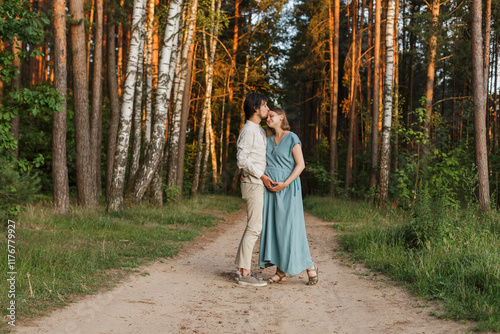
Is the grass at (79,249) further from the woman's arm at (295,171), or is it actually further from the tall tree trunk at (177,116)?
the tall tree trunk at (177,116)

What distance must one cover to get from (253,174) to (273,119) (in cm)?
79

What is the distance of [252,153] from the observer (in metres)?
5.85

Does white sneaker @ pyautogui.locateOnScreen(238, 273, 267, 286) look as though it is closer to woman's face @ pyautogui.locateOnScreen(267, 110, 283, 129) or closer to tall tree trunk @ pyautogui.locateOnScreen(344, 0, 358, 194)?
woman's face @ pyautogui.locateOnScreen(267, 110, 283, 129)

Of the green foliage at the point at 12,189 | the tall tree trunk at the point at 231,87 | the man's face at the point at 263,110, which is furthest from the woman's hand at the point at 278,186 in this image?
the tall tree trunk at the point at 231,87

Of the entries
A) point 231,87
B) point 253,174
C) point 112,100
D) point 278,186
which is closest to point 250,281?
point 278,186

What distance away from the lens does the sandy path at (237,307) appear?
4211mm

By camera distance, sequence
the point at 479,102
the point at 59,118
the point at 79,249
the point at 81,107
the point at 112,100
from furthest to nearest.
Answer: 1. the point at 112,100
2. the point at 81,107
3. the point at 479,102
4. the point at 59,118
5. the point at 79,249

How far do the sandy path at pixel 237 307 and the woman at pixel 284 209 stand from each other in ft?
1.16

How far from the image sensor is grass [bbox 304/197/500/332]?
4578 mm

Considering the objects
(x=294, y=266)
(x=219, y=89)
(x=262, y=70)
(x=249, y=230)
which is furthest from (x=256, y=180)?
(x=262, y=70)

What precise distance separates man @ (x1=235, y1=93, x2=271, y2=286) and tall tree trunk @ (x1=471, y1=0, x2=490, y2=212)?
7752 mm

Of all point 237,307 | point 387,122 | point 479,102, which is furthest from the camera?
point 387,122

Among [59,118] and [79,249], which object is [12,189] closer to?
[79,249]

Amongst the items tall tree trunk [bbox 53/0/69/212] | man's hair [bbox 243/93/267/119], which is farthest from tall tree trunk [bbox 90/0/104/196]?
man's hair [bbox 243/93/267/119]
